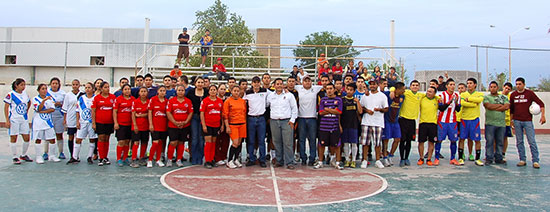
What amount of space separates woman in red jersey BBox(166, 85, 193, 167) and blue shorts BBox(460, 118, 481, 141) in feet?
19.1

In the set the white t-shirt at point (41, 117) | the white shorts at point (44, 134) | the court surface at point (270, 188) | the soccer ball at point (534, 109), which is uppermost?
the soccer ball at point (534, 109)

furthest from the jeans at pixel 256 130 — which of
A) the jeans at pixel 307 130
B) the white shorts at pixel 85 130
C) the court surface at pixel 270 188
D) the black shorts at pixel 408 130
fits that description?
the white shorts at pixel 85 130

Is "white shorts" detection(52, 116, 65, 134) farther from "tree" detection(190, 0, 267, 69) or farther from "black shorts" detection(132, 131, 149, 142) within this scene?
"tree" detection(190, 0, 267, 69)

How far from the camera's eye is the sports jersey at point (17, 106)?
25.9ft

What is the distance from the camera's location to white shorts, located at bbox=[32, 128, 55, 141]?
797cm

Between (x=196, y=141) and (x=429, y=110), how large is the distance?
4.88 metres

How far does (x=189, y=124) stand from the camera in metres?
7.97

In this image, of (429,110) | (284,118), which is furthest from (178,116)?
(429,110)

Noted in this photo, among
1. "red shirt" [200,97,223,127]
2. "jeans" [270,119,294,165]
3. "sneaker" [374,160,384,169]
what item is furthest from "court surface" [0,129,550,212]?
"red shirt" [200,97,223,127]

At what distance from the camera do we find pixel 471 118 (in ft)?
28.1

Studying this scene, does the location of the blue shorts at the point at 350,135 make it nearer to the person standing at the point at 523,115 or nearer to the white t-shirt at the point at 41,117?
the person standing at the point at 523,115

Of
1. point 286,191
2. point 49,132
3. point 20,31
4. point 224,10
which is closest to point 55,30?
point 20,31

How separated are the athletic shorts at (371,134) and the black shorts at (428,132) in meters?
1.00

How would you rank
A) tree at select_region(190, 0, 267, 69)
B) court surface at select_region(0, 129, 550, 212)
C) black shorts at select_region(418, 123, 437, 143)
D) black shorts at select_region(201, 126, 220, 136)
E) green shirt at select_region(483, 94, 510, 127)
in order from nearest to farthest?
court surface at select_region(0, 129, 550, 212) → black shorts at select_region(201, 126, 220, 136) → black shorts at select_region(418, 123, 437, 143) → green shirt at select_region(483, 94, 510, 127) → tree at select_region(190, 0, 267, 69)
